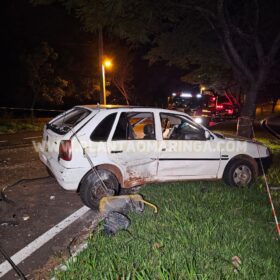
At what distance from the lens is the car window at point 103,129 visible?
5.41m

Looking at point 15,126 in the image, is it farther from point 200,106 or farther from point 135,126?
point 135,126

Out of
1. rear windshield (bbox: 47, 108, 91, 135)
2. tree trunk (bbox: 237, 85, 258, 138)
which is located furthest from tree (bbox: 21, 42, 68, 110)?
rear windshield (bbox: 47, 108, 91, 135)

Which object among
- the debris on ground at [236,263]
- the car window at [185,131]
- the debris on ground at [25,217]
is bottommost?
the debris on ground at [236,263]

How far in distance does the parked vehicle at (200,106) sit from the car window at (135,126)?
13700 millimetres

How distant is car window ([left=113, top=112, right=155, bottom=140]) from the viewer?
5.70 meters

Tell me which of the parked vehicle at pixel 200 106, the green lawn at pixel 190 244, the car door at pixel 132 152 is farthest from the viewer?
the parked vehicle at pixel 200 106

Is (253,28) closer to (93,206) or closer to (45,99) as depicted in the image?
(93,206)

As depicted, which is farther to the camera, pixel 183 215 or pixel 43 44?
pixel 43 44

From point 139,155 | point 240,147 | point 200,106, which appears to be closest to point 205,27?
point 240,147

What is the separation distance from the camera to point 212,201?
5.63m

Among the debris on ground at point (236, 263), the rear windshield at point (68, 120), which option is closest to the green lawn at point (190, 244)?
the debris on ground at point (236, 263)

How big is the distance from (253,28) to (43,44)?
1478cm

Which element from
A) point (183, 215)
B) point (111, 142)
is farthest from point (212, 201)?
point (111, 142)

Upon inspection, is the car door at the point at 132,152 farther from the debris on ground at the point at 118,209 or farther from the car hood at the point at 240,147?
the car hood at the point at 240,147
